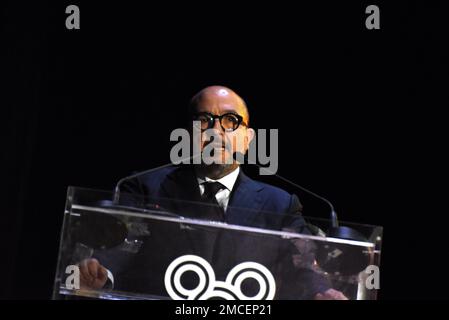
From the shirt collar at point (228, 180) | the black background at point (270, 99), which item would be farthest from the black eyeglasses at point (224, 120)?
the black background at point (270, 99)

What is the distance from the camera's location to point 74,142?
8.75ft

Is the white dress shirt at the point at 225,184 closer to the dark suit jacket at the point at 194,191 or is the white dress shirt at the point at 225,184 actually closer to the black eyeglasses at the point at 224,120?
the dark suit jacket at the point at 194,191

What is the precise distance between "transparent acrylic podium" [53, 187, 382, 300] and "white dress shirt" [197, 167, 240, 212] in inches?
24.6

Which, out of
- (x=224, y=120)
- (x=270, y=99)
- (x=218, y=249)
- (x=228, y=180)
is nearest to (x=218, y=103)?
(x=224, y=120)

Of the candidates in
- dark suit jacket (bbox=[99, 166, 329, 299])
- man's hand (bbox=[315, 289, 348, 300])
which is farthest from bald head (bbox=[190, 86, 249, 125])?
man's hand (bbox=[315, 289, 348, 300])

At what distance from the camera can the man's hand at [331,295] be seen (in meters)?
1.42

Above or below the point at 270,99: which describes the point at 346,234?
below

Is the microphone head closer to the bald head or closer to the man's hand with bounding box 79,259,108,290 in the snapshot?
the man's hand with bounding box 79,259,108,290

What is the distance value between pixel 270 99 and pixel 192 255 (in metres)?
1.45

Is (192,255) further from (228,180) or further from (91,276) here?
(228,180)

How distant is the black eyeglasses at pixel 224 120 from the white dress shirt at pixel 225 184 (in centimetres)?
15

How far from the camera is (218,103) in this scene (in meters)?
2.16

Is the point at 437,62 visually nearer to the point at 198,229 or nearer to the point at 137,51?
the point at 137,51

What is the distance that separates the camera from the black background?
2.63m
